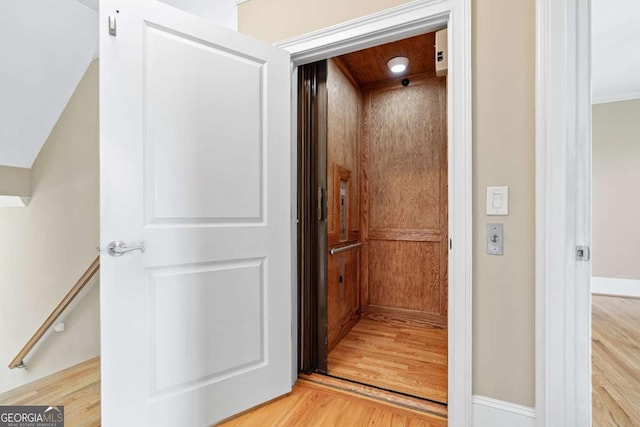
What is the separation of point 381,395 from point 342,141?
1959 millimetres

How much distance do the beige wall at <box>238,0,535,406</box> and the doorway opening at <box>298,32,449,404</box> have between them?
0.71m

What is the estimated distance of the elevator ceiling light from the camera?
2621 millimetres

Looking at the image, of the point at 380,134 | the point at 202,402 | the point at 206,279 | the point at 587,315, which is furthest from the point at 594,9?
the point at 202,402

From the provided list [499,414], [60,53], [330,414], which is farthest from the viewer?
[60,53]

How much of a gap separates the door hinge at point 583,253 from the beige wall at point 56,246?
11.3 ft

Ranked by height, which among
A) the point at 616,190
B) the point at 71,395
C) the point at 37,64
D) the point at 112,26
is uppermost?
the point at 37,64

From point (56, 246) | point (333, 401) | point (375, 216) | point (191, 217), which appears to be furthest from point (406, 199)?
point (56, 246)

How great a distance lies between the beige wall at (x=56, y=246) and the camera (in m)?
2.71

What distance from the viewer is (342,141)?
104 inches

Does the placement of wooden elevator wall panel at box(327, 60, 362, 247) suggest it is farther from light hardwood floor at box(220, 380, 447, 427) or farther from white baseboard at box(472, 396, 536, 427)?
white baseboard at box(472, 396, 536, 427)

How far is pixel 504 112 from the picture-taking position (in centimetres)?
129

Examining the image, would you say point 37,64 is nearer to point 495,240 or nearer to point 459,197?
point 459,197

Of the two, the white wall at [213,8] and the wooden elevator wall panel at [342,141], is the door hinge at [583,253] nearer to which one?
the wooden elevator wall panel at [342,141]

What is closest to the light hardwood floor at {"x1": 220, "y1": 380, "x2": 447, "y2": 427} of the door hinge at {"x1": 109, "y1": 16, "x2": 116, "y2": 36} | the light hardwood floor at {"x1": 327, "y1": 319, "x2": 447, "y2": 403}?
the light hardwood floor at {"x1": 327, "y1": 319, "x2": 447, "y2": 403}
